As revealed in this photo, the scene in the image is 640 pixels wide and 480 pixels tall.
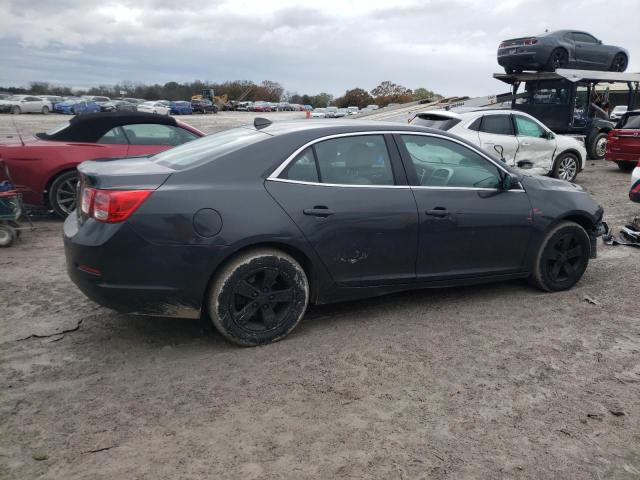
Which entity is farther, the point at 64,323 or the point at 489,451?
the point at 64,323

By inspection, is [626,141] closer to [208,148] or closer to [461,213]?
[461,213]

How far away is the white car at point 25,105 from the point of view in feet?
144

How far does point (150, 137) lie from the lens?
7.94m

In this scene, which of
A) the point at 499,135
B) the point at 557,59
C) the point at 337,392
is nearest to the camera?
the point at 337,392

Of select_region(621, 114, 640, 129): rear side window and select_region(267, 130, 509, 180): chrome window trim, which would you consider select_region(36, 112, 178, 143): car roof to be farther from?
select_region(621, 114, 640, 129): rear side window

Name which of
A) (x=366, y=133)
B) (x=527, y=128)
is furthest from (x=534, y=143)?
(x=366, y=133)

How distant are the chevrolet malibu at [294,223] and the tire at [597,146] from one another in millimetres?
11956

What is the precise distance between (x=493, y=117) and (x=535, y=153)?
142 cm

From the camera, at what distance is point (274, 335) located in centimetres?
383

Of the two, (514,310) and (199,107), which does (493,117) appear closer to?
(514,310)

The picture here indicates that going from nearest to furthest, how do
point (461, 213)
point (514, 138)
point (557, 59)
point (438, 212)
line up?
point (438, 212), point (461, 213), point (514, 138), point (557, 59)

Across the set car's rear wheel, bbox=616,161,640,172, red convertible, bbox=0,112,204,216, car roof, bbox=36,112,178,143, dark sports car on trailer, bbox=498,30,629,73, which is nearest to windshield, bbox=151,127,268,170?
red convertible, bbox=0,112,204,216

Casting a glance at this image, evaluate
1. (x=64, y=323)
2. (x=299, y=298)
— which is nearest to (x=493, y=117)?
(x=299, y=298)

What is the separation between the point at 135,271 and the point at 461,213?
8.19 feet
